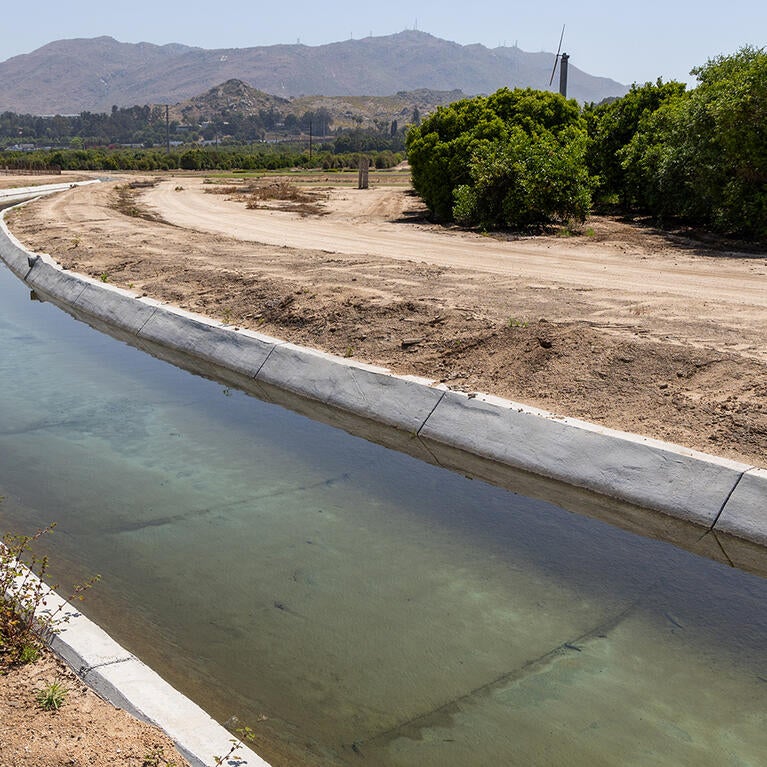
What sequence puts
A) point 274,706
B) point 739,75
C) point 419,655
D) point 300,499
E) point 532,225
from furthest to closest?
point 532,225
point 739,75
point 300,499
point 419,655
point 274,706

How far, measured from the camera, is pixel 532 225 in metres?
24.7

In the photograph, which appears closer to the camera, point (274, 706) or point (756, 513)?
point (274, 706)

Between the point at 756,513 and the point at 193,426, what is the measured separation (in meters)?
6.48

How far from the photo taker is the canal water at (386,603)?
5301 mm

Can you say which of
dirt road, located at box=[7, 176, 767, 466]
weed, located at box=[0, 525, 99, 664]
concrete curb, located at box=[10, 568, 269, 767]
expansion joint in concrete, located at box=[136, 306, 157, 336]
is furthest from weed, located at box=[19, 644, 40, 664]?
expansion joint in concrete, located at box=[136, 306, 157, 336]

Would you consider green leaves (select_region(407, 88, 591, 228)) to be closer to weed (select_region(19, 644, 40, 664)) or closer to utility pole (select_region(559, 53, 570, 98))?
utility pole (select_region(559, 53, 570, 98))

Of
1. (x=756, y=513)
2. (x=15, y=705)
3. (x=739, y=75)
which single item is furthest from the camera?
(x=739, y=75)

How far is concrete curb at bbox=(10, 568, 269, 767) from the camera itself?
14.4 ft

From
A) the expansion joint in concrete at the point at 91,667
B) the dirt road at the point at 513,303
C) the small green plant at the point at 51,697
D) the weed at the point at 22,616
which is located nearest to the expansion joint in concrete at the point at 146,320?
the dirt road at the point at 513,303

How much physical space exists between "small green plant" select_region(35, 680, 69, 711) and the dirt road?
6.12m

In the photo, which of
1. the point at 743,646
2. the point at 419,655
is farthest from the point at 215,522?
the point at 743,646

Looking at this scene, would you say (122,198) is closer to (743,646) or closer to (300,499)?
(300,499)

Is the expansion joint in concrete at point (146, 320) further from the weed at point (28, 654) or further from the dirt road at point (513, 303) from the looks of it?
the weed at point (28, 654)

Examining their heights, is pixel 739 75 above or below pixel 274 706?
above
